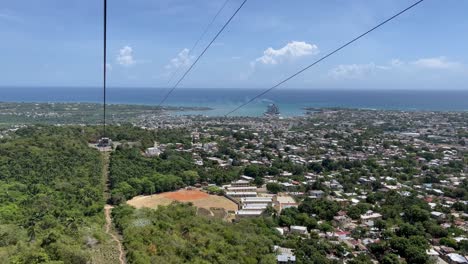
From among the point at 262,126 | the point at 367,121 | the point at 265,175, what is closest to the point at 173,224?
the point at 265,175

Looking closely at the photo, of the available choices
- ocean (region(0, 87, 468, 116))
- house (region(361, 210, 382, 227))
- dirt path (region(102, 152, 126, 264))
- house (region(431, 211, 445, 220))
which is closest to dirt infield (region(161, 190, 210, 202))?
dirt path (region(102, 152, 126, 264))

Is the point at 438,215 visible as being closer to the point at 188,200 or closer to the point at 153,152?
the point at 188,200

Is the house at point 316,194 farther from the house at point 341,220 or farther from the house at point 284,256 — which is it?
the house at point 284,256

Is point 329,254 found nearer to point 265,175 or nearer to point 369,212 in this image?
point 369,212

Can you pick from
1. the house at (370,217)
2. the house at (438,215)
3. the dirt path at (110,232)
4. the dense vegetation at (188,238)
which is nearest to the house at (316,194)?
the house at (370,217)

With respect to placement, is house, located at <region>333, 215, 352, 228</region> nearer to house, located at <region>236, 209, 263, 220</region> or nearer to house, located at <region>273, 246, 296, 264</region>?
house, located at <region>236, 209, 263, 220</region>

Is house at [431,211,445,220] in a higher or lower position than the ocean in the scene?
lower
